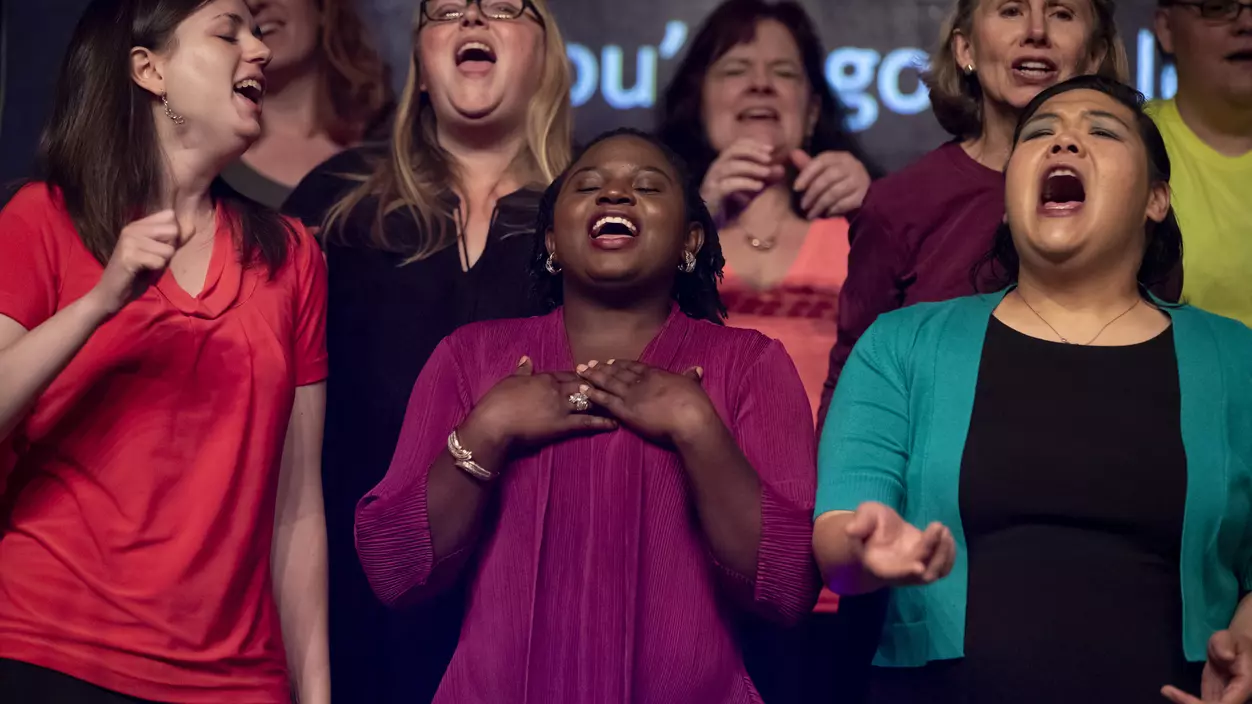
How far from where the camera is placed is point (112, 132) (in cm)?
264

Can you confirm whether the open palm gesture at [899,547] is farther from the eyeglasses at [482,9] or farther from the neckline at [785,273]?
the eyeglasses at [482,9]

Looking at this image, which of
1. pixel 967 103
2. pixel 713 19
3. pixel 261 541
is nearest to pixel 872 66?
pixel 713 19

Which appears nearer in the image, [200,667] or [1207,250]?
[200,667]

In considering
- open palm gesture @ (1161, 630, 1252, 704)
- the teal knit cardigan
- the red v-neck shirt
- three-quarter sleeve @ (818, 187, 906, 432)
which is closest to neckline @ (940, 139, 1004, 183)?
three-quarter sleeve @ (818, 187, 906, 432)

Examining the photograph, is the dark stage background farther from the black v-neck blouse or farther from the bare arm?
the bare arm

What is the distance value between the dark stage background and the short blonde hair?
614 millimetres

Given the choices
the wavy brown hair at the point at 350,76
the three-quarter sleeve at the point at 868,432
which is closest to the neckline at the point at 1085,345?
the three-quarter sleeve at the point at 868,432

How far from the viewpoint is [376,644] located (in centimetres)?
302

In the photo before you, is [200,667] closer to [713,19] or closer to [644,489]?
[644,489]

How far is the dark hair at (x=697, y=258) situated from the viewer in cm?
272

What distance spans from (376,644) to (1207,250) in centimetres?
166

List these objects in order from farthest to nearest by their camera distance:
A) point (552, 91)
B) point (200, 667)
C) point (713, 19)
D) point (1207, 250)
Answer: point (713, 19) < point (552, 91) < point (1207, 250) < point (200, 667)

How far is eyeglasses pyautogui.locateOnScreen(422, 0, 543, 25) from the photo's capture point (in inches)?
128

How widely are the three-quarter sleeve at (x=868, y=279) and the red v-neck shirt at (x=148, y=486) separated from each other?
995mm
